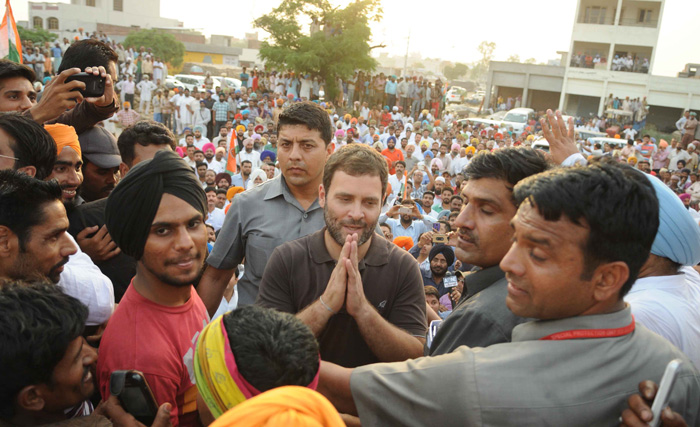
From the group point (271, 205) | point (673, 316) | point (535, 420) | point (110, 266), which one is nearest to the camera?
point (535, 420)

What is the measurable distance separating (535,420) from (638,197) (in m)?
0.73

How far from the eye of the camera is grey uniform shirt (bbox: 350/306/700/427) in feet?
4.95

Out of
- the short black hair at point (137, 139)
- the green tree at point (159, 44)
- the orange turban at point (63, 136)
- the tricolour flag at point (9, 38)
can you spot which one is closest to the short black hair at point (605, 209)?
the orange turban at point (63, 136)

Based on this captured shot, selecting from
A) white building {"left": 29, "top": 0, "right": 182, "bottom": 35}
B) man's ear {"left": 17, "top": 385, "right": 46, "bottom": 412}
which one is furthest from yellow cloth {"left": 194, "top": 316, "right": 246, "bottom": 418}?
white building {"left": 29, "top": 0, "right": 182, "bottom": 35}

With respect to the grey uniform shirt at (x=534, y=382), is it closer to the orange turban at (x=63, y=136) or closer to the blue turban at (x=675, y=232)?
the blue turban at (x=675, y=232)

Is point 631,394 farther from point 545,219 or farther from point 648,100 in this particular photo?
point 648,100

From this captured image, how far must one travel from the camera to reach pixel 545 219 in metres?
1.64

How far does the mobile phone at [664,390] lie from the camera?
1.42m

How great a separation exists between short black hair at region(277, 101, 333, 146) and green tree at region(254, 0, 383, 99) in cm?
2589

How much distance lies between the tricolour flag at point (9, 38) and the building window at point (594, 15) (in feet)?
147

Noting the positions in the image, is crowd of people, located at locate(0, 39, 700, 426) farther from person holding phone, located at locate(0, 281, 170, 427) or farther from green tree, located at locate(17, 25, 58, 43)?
green tree, located at locate(17, 25, 58, 43)

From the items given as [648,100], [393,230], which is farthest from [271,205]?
[648,100]

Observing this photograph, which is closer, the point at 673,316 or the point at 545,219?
the point at 545,219

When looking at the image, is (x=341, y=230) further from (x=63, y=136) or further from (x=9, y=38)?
(x=9, y=38)
